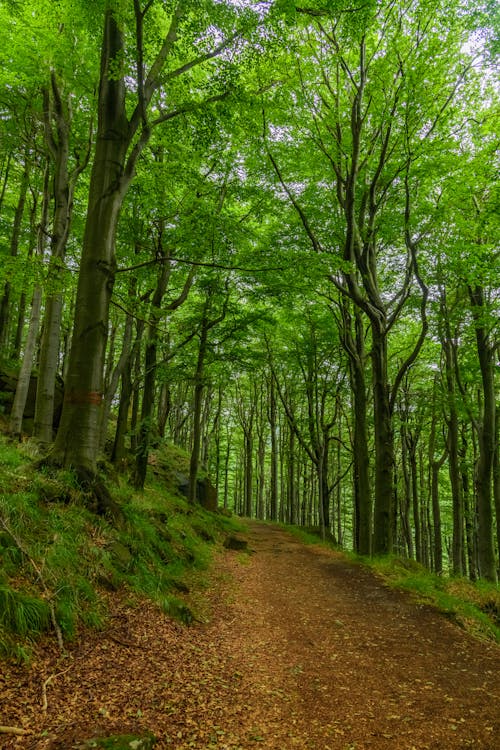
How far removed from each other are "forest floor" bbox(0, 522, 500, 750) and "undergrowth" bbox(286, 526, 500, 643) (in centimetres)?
48

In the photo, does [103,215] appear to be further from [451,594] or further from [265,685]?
[451,594]

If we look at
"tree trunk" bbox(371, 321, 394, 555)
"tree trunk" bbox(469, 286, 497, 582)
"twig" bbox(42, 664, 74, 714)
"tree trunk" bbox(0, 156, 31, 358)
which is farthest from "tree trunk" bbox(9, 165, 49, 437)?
"tree trunk" bbox(469, 286, 497, 582)

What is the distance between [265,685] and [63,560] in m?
2.38

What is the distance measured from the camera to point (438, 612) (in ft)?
22.3

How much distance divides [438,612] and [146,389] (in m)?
8.97

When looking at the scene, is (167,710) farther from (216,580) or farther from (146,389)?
(146,389)

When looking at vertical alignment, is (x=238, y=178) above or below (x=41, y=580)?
above

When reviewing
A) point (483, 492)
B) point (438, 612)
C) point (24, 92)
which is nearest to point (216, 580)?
point (438, 612)

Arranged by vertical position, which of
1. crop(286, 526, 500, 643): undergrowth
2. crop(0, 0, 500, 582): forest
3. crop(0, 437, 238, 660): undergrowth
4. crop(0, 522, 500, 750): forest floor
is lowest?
crop(286, 526, 500, 643): undergrowth

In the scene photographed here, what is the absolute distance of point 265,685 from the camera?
4.01 m

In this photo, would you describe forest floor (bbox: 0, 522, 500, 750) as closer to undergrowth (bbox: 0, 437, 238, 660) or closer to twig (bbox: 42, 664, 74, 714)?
twig (bbox: 42, 664, 74, 714)

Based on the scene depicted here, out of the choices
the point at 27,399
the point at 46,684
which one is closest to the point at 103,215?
the point at 46,684

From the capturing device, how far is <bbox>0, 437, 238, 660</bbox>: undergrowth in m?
3.51

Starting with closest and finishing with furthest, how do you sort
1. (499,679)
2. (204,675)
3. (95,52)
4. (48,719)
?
(48,719) → (204,675) → (499,679) → (95,52)
